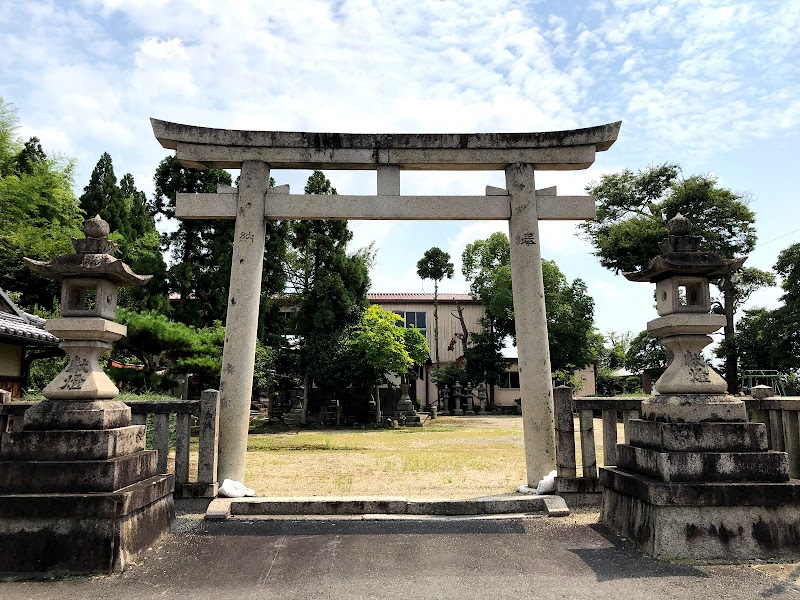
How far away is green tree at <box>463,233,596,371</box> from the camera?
3284 cm

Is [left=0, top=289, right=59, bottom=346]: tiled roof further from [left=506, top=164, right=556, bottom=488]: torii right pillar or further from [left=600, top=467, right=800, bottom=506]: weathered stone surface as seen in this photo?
[left=600, top=467, right=800, bottom=506]: weathered stone surface

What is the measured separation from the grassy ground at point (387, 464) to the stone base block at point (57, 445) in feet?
11.8

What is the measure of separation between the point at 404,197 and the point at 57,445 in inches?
206

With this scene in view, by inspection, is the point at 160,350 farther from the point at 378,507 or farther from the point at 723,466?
the point at 723,466

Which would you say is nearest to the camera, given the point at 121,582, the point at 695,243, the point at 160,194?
the point at 121,582

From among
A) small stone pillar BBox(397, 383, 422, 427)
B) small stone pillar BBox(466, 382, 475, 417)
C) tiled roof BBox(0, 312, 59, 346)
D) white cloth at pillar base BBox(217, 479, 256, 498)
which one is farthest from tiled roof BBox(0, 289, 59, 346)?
small stone pillar BBox(466, 382, 475, 417)

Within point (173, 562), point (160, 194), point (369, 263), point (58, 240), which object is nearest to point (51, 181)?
point (58, 240)

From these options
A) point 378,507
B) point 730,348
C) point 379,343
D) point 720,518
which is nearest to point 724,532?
point 720,518

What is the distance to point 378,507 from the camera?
6598 mm

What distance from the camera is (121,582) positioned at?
14.4ft

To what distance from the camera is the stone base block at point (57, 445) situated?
4938 mm

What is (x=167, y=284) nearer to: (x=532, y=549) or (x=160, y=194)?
(x=160, y=194)

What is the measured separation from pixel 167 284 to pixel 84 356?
17607 mm

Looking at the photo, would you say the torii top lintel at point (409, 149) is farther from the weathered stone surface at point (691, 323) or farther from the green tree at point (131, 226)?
the green tree at point (131, 226)
